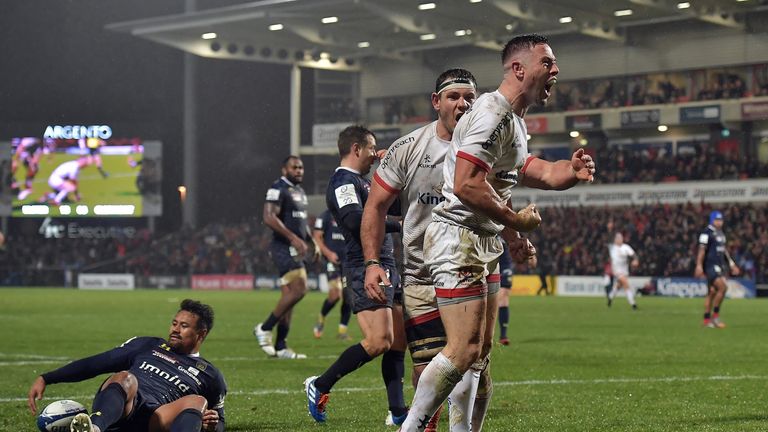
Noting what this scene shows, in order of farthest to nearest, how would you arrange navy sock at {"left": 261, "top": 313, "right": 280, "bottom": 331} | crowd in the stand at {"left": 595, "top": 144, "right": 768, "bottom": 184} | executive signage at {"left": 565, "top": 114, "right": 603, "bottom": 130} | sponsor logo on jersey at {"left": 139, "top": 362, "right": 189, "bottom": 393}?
executive signage at {"left": 565, "top": 114, "right": 603, "bottom": 130} < crowd in the stand at {"left": 595, "top": 144, "right": 768, "bottom": 184} < navy sock at {"left": 261, "top": 313, "right": 280, "bottom": 331} < sponsor logo on jersey at {"left": 139, "top": 362, "right": 189, "bottom": 393}

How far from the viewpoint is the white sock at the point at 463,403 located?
646 cm

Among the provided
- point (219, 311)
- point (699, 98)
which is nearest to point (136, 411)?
point (219, 311)

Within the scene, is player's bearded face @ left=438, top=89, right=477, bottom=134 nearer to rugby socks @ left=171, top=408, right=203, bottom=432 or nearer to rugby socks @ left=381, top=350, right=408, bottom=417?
rugby socks @ left=381, top=350, right=408, bottom=417

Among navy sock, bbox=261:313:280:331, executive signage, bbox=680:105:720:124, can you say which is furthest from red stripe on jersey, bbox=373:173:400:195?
executive signage, bbox=680:105:720:124

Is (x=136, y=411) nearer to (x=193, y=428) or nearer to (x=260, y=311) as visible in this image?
Result: (x=193, y=428)

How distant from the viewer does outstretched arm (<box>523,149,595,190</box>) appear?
6.23 metres

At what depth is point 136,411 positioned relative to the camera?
21.7 feet

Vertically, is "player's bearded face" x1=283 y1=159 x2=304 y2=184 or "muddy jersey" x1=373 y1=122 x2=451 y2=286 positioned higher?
"player's bearded face" x1=283 y1=159 x2=304 y2=184

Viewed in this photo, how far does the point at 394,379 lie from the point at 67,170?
2065 inches

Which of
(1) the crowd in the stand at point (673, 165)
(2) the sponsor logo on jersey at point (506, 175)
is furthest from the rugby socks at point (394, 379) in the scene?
(1) the crowd in the stand at point (673, 165)

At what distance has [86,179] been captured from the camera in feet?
191

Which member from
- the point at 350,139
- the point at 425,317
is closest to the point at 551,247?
the point at 350,139

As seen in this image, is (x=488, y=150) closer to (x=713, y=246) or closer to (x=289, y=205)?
(x=289, y=205)

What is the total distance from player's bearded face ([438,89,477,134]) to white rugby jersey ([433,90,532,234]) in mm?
908
